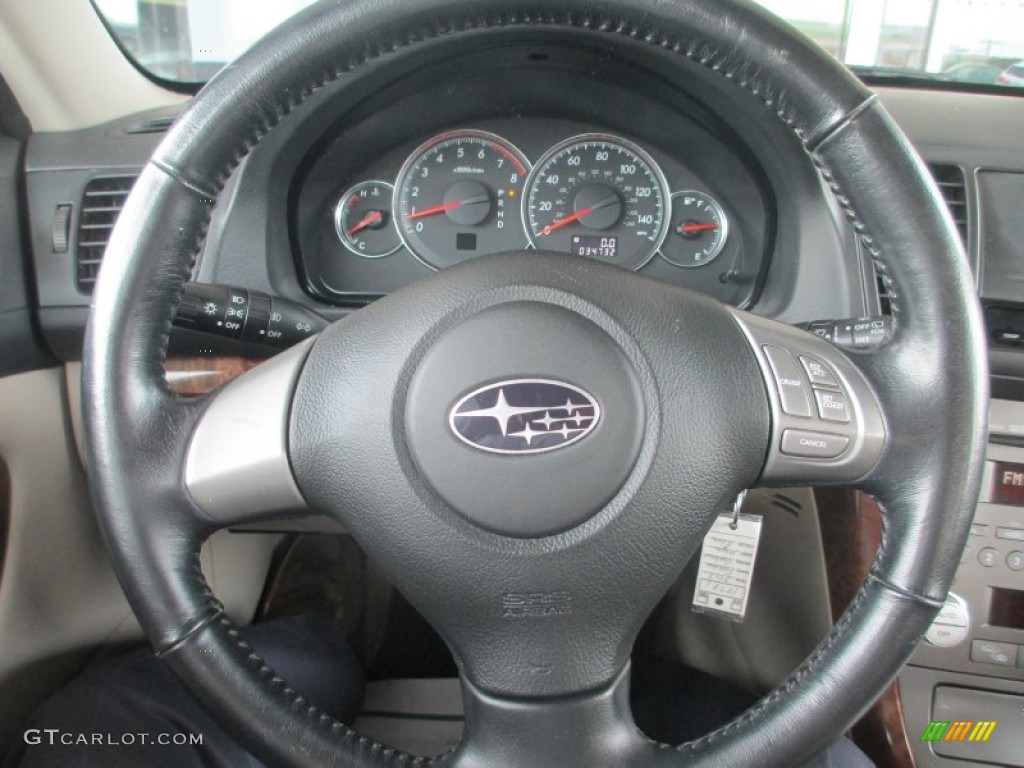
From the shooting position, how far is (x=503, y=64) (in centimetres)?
129

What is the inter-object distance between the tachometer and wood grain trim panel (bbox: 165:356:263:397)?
1.02ft

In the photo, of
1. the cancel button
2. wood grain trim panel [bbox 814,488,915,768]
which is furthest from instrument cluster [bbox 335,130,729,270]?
the cancel button

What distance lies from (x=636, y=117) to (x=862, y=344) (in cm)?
60

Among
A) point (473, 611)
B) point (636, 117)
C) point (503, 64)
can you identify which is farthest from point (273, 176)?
point (473, 611)

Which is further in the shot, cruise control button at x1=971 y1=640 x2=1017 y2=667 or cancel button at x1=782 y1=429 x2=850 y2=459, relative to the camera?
cruise control button at x1=971 y1=640 x2=1017 y2=667

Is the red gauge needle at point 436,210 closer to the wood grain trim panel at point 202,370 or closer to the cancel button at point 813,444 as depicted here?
the wood grain trim panel at point 202,370

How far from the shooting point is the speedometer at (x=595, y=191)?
1.40m

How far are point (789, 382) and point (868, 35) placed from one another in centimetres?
91

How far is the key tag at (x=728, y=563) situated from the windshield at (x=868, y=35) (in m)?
0.77

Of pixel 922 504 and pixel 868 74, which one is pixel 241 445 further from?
pixel 868 74

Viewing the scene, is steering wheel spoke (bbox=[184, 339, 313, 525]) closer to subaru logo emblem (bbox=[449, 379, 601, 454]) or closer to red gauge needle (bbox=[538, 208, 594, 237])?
subaru logo emblem (bbox=[449, 379, 601, 454])

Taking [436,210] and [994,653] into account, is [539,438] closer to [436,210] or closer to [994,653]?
[436,210]

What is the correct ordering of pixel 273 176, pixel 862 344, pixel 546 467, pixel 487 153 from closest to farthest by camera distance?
1. pixel 546 467
2. pixel 862 344
3. pixel 273 176
4. pixel 487 153

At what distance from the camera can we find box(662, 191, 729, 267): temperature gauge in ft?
4.60
